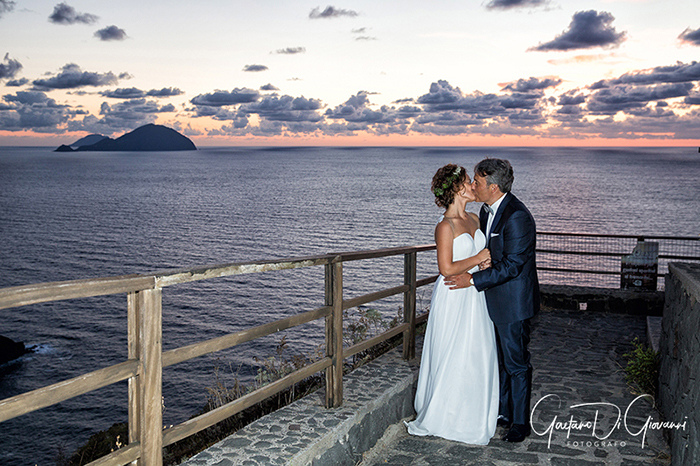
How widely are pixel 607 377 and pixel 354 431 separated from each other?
13.1 ft

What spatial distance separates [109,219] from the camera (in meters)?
59.2

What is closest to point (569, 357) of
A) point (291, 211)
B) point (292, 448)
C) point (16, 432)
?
point (292, 448)

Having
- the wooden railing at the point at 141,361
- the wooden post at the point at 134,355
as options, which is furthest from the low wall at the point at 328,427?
the wooden post at the point at 134,355

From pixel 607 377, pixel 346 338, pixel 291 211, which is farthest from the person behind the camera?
pixel 291 211

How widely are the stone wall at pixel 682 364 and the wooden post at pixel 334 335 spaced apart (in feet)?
7.88

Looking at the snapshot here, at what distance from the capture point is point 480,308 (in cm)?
464

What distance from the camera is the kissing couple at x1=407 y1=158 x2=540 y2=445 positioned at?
14.5 feet

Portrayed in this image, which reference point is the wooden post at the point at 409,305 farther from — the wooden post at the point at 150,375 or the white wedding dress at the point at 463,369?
the wooden post at the point at 150,375

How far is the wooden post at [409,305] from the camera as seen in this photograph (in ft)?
18.5

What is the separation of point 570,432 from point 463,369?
1.21m

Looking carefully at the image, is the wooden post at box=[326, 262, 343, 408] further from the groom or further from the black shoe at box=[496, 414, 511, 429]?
the black shoe at box=[496, 414, 511, 429]

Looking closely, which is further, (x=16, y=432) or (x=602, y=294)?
(x=16, y=432)

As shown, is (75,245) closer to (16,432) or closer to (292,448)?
(16,432)

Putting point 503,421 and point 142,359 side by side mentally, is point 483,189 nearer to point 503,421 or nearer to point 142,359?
point 503,421
